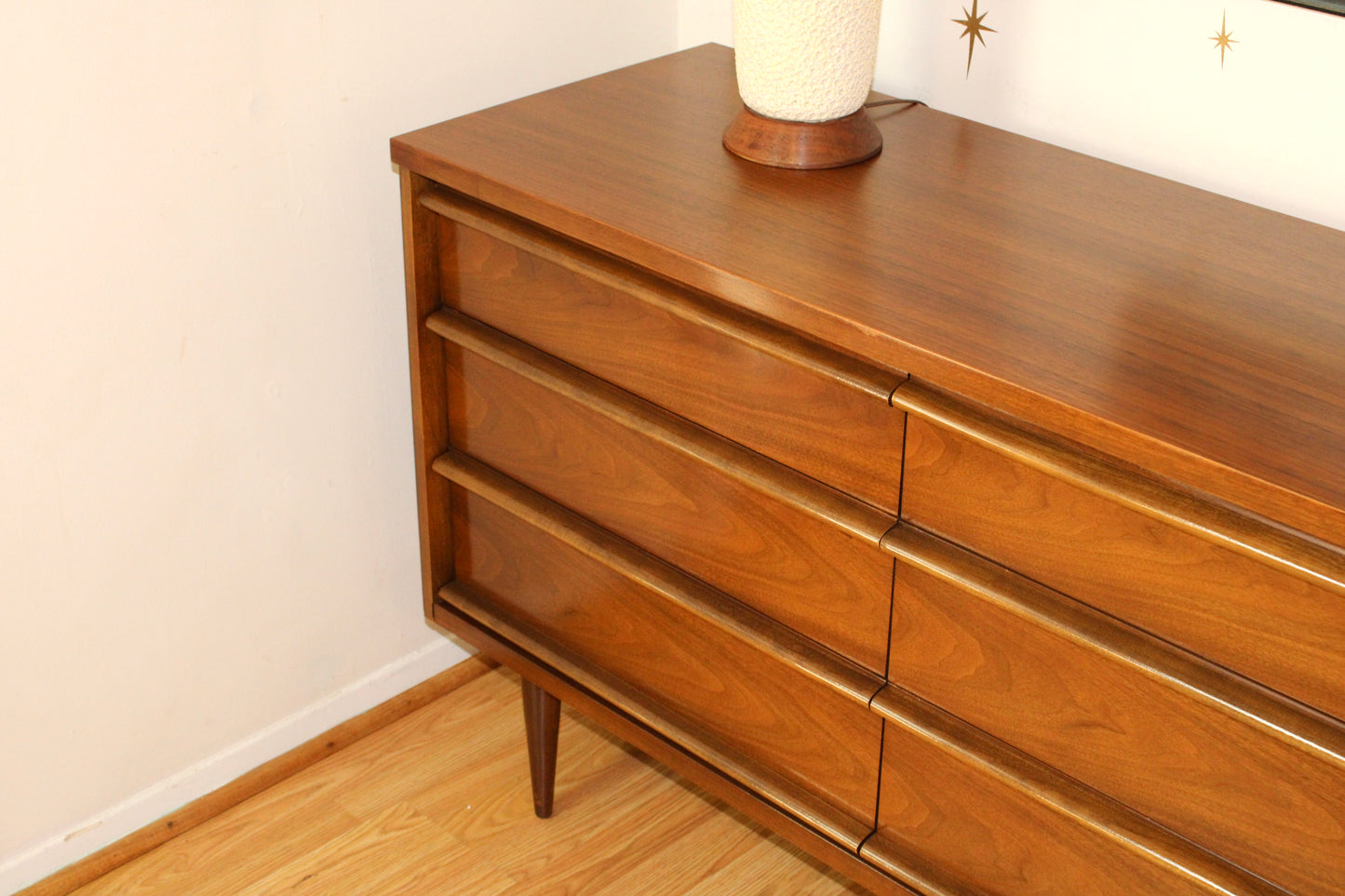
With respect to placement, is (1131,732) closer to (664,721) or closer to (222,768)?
(664,721)

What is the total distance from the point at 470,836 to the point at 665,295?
814 mm

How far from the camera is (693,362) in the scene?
117 cm

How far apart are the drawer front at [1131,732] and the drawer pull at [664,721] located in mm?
186

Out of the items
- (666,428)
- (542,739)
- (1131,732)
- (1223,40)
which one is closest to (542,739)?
(542,739)

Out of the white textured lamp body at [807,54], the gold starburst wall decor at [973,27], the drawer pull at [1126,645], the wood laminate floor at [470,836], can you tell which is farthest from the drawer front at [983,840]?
the gold starburst wall decor at [973,27]

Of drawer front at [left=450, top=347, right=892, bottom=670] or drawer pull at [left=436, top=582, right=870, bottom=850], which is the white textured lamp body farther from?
drawer pull at [left=436, top=582, right=870, bottom=850]

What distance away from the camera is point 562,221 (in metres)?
1.20

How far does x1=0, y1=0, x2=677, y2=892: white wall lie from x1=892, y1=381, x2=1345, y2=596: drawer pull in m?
0.77

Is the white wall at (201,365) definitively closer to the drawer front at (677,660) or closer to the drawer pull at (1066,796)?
the drawer front at (677,660)

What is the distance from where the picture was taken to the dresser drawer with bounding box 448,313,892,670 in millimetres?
1134

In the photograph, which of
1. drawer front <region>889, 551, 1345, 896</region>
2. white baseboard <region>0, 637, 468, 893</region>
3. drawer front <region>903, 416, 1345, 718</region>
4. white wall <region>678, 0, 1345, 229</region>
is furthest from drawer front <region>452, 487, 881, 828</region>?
white wall <region>678, 0, 1345, 229</region>

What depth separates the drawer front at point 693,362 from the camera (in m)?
1.07

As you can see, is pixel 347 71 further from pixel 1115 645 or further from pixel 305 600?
pixel 1115 645

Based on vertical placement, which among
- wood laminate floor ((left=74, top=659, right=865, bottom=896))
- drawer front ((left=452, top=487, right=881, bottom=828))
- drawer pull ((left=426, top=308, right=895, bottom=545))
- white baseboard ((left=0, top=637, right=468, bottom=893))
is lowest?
wood laminate floor ((left=74, top=659, right=865, bottom=896))
